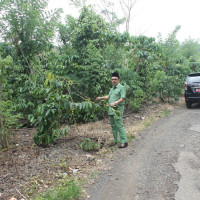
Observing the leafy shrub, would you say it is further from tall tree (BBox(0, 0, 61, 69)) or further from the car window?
the car window

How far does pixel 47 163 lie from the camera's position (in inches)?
160

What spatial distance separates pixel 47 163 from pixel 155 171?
6.89ft

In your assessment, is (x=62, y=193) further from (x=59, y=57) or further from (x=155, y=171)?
(x=59, y=57)

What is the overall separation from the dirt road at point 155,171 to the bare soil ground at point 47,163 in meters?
0.31

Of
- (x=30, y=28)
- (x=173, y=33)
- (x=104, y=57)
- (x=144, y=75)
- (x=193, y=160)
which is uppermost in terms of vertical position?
(x=173, y=33)

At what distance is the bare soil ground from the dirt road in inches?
12.3

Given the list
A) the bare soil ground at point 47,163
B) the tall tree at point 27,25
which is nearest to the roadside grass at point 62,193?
the bare soil ground at point 47,163

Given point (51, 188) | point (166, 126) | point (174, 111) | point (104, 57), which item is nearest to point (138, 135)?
point (166, 126)

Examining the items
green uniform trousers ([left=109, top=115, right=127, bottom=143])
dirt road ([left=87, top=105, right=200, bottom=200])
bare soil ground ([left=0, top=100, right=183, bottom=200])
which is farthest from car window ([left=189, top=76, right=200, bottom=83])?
green uniform trousers ([left=109, top=115, right=127, bottom=143])

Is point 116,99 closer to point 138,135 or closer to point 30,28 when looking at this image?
point 138,135

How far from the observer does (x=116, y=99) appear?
5.04 meters

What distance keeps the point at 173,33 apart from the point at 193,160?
9.15 meters

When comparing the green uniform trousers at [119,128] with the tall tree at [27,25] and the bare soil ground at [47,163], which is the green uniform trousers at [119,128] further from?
the tall tree at [27,25]

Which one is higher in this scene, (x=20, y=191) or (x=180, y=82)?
(x=180, y=82)
